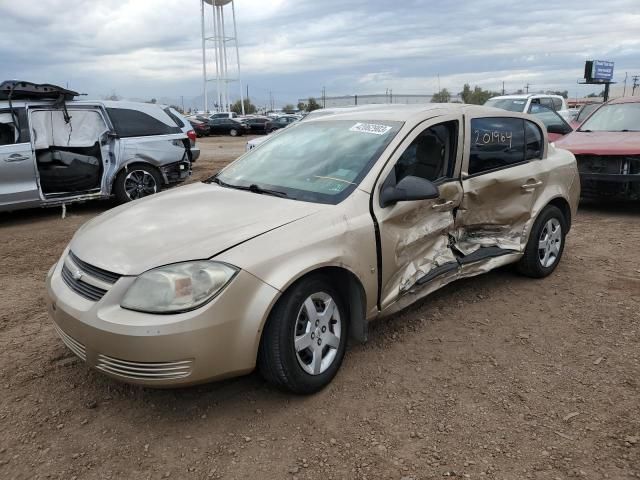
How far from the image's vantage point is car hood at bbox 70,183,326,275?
275 centimetres

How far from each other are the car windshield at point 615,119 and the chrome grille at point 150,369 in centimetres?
787

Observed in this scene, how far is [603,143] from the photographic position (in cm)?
753

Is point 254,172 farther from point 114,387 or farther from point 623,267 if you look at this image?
point 623,267

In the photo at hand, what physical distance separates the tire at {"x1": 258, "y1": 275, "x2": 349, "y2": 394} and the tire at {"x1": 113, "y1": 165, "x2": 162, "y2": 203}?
6.19 m

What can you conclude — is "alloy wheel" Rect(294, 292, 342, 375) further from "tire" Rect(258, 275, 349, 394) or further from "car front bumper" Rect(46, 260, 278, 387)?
"car front bumper" Rect(46, 260, 278, 387)

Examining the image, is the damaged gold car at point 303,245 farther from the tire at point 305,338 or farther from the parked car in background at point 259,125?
the parked car in background at point 259,125

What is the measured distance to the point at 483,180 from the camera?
13.8 feet

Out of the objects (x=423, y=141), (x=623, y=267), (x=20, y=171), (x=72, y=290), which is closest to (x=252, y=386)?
(x=72, y=290)

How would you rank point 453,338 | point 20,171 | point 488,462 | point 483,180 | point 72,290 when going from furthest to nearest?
point 20,171 → point 483,180 → point 453,338 → point 72,290 → point 488,462

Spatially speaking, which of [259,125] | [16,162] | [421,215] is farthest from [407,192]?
[259,125]

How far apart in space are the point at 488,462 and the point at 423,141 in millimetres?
2164

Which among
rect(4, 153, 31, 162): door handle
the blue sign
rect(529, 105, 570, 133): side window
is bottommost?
rect(4, 153, 31, 162): door handle

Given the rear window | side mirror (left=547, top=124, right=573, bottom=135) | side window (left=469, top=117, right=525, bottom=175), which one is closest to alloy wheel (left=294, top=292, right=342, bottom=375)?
side window (left=469, top=117, right=525, bottom=175)

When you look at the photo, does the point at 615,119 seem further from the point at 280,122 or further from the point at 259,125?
the point at 280,122
